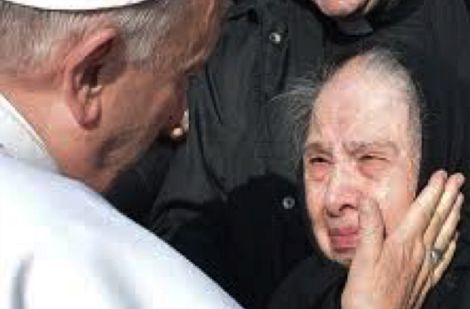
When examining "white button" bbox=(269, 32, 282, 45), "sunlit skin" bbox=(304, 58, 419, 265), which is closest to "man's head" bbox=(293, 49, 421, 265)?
"sunlit skin" bbox=(304, 58, 419, 265)

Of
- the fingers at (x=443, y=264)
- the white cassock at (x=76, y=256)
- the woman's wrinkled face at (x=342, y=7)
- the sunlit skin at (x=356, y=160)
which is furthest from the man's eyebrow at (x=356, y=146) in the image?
the white cassock at (x=76, y=256)

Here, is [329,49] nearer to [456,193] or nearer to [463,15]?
[463,15]

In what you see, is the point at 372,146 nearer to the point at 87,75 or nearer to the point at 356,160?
the point at 356,160

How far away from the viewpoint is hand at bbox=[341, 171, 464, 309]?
8.23ft

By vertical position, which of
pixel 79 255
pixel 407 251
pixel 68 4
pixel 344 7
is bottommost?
pixel 407 251

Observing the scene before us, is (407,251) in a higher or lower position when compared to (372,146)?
lower

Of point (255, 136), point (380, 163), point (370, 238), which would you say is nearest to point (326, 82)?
point (380, 163)

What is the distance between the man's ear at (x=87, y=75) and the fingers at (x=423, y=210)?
3.69ft

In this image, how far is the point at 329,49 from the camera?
3.38 metres

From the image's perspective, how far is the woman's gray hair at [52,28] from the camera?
162cm

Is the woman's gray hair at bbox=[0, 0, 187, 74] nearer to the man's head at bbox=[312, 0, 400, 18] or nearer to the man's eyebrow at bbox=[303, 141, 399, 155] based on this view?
the man's eyebrow at bbox=[303, 141, 399, 155]

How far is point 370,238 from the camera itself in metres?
2.57

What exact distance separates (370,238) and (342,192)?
260mm

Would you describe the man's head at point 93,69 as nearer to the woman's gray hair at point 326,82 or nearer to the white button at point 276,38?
the woman's gray hair at point 326,82
